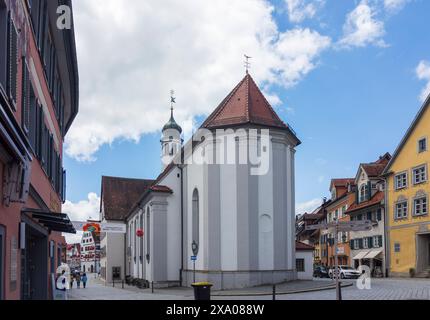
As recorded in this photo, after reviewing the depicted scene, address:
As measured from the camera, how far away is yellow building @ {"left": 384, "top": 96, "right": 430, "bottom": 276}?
1610 inches

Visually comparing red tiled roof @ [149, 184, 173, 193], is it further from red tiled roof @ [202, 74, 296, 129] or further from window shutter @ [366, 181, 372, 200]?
window shutter @ [366, 181, 372, 200]

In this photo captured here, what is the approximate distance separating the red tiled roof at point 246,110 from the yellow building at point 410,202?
14508 millimetres

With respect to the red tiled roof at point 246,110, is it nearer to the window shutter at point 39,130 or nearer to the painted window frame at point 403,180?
the painted window frame at point 403,180

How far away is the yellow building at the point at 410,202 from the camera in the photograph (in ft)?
134

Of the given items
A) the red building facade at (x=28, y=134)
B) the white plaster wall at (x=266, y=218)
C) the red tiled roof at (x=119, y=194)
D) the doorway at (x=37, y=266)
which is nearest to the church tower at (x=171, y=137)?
the red tiled roof at (x=119, y=194)

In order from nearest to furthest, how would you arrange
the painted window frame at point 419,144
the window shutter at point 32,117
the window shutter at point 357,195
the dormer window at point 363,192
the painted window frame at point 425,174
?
1. the window shutter at point 32,117
2. the painted window frame at point 425,174
3. the painted window frame at point 419,144
4. the dormer window at point 363,192
5. the window shutter at point 357,195

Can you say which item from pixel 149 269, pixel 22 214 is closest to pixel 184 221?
pixel 149 269

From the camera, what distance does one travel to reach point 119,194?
6575 centimetres

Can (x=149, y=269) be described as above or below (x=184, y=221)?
below

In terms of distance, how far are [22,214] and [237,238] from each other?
22.1m

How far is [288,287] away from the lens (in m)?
28.0

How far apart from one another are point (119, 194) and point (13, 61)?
5878cm

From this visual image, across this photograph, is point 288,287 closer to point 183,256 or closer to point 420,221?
point 183,256

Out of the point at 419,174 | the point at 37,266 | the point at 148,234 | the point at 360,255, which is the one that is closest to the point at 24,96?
the point at 37,266
